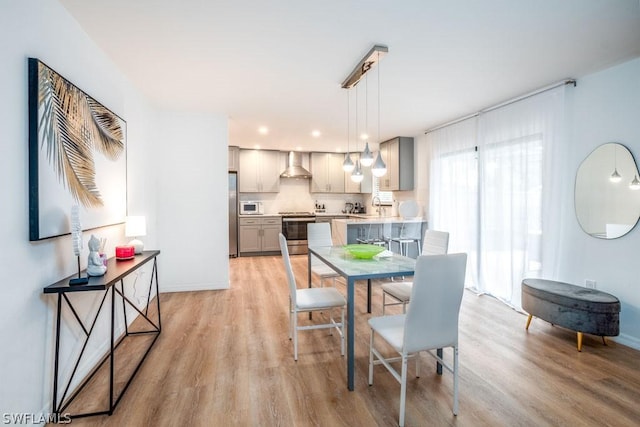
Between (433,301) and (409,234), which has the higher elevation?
(409,234)

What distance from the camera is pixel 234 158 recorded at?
675 centimetres

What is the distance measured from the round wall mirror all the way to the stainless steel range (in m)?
5.08

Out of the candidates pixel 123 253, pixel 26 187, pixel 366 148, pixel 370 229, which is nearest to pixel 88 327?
pixel 123 253

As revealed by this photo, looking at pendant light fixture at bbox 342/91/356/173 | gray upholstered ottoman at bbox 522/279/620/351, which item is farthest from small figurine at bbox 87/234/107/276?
gray upholstered ottoman at bbox 522/279/620/351

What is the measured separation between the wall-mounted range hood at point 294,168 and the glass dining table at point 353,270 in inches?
174

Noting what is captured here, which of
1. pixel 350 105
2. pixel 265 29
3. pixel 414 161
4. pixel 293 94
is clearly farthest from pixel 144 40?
pixel 414 161

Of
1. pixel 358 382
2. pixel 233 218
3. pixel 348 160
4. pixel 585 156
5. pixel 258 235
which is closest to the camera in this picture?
pixel 358 382

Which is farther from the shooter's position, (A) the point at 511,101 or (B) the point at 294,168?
(B) the point at 294,168

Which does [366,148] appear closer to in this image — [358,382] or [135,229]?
[358,382]

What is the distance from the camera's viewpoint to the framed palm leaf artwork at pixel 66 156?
5.31 feet

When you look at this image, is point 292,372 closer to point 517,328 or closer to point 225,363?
point 225,363

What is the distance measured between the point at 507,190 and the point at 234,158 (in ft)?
17.4

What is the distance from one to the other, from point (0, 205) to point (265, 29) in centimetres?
188

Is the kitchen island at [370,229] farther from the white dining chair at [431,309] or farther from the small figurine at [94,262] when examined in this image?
the small figurine at [94,262]
